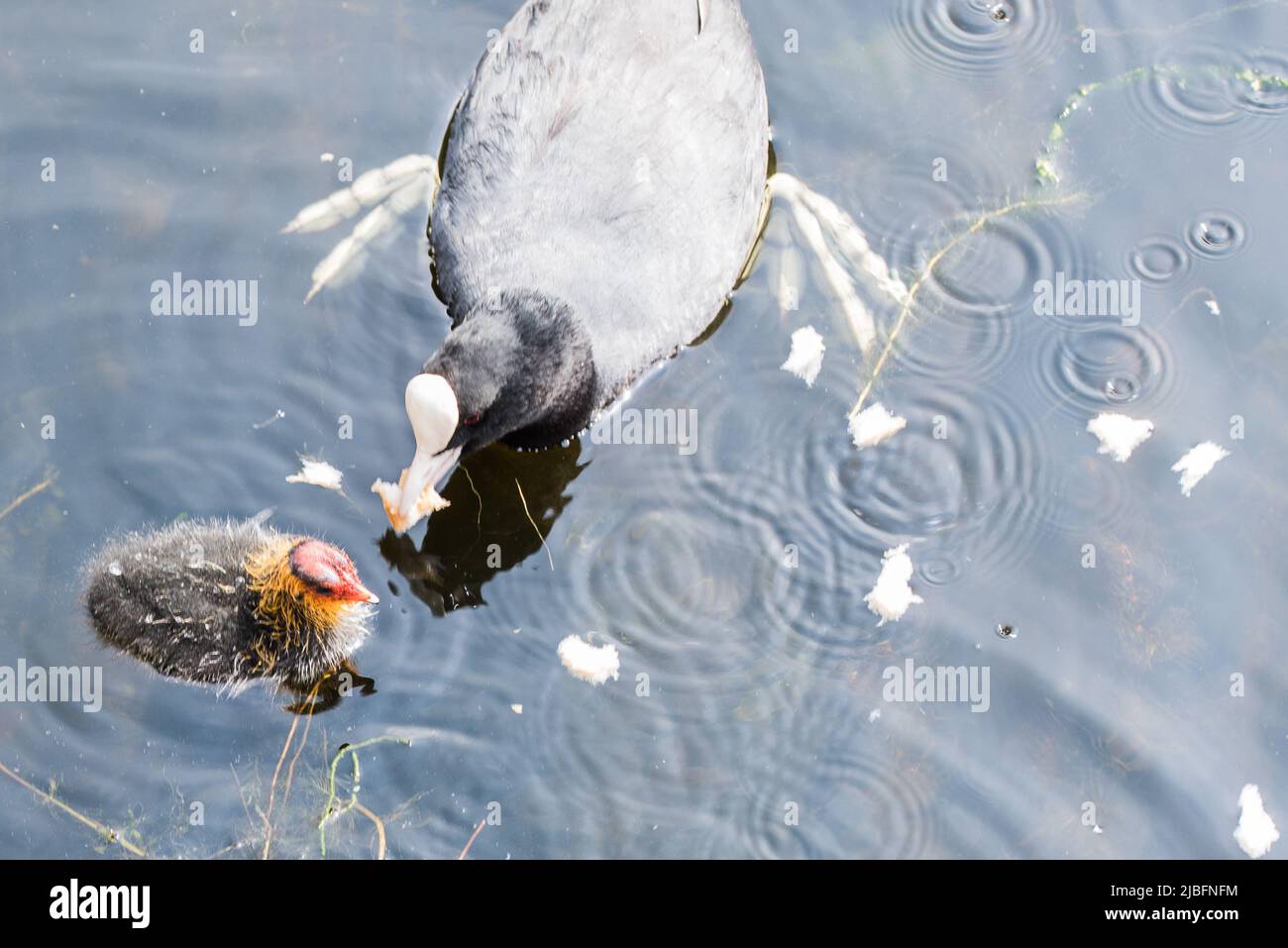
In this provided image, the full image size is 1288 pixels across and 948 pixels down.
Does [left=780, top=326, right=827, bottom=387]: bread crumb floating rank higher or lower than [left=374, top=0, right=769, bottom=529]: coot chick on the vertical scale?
lower

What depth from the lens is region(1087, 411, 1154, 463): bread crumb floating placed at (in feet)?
19.5

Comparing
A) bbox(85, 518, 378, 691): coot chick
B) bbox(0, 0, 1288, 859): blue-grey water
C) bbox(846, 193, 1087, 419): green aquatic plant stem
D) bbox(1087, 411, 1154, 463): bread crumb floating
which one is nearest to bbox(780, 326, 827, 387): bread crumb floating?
bbox(0, 0, 1288, 859): blue-grey water

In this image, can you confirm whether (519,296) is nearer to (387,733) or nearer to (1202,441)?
(387,733)

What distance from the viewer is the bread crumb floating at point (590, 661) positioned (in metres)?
5.42

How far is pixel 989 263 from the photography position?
6.32 m

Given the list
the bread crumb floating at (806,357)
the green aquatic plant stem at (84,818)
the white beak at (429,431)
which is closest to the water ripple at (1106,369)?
the bread crumb floating at (806,357)

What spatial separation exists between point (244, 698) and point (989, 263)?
133 inches

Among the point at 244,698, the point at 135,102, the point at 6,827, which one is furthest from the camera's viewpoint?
the point at 135,102

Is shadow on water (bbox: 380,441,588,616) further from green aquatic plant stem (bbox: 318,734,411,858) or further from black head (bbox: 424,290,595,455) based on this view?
green aquatic plant stem (bbox: 318,734,411,858)

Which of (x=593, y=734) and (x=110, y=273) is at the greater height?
(x=110, y=273)

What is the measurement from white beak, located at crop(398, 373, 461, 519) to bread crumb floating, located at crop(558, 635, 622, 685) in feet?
2.42

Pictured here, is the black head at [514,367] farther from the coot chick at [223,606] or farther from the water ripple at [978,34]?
the water ripple at [978,34]

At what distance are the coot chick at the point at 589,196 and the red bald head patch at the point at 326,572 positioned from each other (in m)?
0.35

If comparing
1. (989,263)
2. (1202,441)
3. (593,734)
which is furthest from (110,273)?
(1202,441)
